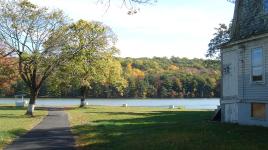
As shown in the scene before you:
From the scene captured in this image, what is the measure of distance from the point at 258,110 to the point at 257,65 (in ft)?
6.98

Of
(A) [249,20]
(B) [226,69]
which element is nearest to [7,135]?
(B) [226,69]

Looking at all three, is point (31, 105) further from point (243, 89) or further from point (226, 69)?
point (243, 89)

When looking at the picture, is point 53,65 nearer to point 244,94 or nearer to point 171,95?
point 244,94

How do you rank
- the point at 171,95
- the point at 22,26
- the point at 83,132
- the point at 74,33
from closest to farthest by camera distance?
1. the point at 83,132
2. the point at 22,26
3. the point at 74,33
4. the point at 171,95

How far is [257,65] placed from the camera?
26188 millimetres

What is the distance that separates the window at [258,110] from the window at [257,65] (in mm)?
1183

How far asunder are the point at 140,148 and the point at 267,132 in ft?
19.7

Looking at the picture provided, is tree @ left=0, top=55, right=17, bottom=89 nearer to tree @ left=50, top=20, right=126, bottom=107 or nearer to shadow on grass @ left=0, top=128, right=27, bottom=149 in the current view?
tree @ left=50, top=20, right=126, bottom=107

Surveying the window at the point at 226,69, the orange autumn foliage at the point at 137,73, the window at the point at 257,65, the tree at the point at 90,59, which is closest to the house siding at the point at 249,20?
the window at the point at 257,65

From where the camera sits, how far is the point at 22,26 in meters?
45.2

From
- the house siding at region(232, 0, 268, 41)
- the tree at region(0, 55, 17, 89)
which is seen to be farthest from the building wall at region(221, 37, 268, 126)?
the tree at region(0, 55, 17, 89)

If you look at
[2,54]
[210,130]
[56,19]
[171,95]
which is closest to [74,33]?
[56,19]

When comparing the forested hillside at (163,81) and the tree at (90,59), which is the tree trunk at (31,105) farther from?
the forested hillside at (163,81)

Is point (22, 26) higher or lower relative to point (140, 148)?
higher
